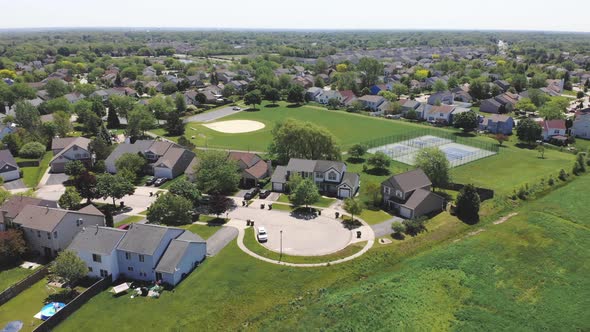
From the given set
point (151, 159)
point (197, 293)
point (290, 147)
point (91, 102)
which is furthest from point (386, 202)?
point (91, 102)

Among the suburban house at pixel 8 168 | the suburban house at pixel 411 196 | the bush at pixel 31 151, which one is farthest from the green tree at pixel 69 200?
the suburban house at pixel 411 196

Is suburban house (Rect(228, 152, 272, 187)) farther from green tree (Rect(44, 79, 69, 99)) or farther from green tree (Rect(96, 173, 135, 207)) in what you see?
green tree (Rect(44, 79, 69, 99))

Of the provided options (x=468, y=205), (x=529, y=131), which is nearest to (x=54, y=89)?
(x=468, y=205)

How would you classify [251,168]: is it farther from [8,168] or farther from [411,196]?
[8,168]

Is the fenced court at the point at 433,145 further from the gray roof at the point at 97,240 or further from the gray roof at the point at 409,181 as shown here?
the gray roof at the point at 97,240

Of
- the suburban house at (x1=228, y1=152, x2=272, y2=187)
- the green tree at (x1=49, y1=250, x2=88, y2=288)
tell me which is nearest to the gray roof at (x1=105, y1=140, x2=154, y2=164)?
the suburban house at (x1=228, y1=152, x2=272, y2=187)

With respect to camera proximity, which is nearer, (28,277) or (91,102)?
(28,277)

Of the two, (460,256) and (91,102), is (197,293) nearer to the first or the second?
(460,256)
